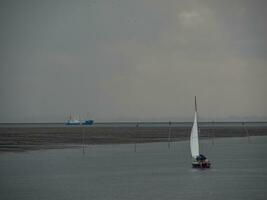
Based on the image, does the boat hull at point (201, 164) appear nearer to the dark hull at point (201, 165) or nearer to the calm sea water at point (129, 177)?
the dark hull at point (201, 165)

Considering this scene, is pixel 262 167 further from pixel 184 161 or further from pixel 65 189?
pixel 65 189

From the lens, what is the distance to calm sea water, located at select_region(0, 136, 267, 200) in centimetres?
5575

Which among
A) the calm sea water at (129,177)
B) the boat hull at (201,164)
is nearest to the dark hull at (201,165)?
the boat hull at (201,164)

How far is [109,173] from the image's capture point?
7281 cm

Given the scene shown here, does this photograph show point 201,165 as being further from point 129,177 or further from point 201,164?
point 129,177

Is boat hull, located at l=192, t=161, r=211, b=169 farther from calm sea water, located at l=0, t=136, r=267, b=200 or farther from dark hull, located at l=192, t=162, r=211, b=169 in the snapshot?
calm sea water, located at l=0, t=136, r=267, b=200

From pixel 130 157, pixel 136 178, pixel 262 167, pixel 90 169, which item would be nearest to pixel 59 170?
pixel 90 169

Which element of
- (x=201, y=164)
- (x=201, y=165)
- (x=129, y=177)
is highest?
(x=201, y=164)

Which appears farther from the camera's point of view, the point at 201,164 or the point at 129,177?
the point at 201,164

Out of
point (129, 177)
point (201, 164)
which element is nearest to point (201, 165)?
point (201, 164)

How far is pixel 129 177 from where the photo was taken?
6856cm

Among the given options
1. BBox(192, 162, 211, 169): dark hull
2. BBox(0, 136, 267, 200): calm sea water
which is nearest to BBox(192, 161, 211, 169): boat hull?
BBox(192, 162, 211, 169): dark hull

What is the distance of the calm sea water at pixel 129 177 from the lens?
5575 centimetres

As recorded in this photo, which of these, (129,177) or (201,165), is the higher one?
(201,165)
